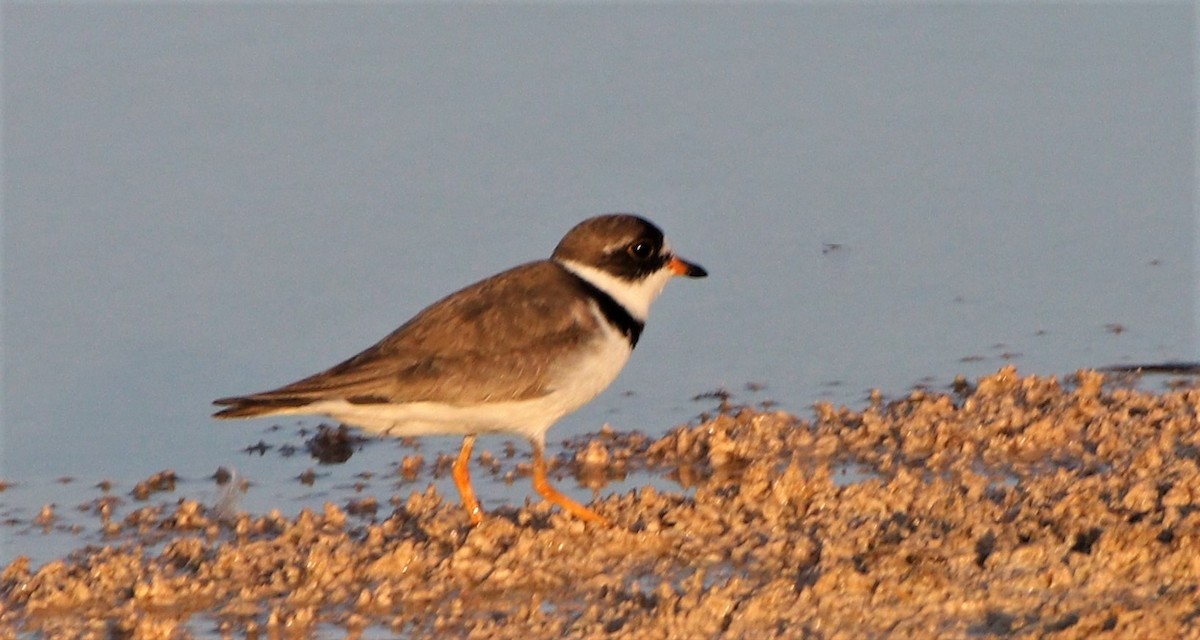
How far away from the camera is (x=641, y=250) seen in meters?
8.30

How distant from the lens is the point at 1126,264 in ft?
35.7

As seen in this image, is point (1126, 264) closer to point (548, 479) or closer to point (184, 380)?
point (548, 479)

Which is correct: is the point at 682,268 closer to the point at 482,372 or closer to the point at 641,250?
the point at 641,250

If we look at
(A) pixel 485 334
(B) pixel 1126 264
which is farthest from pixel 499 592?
(B) pixel 1126 264

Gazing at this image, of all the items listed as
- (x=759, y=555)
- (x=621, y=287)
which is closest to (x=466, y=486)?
(x=621, y=287)

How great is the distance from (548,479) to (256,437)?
64.5 inches

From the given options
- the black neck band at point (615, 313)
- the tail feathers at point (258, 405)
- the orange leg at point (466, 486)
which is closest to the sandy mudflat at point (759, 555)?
the orange leg at point (466, 486)

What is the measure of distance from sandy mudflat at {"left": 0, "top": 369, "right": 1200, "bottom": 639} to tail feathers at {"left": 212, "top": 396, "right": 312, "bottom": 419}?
0.47 meters

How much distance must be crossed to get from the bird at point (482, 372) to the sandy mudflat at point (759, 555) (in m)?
0.35

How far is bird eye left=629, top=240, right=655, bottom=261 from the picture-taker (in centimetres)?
826

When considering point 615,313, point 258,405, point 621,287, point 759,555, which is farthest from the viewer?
point 621,287

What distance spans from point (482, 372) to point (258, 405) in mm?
841

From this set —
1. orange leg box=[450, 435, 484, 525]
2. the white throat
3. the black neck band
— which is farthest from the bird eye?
orange leg box=[450, 435, 484, 525]

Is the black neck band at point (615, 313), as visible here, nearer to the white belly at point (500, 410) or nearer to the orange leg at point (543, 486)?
the white belly at point (500, 410)
